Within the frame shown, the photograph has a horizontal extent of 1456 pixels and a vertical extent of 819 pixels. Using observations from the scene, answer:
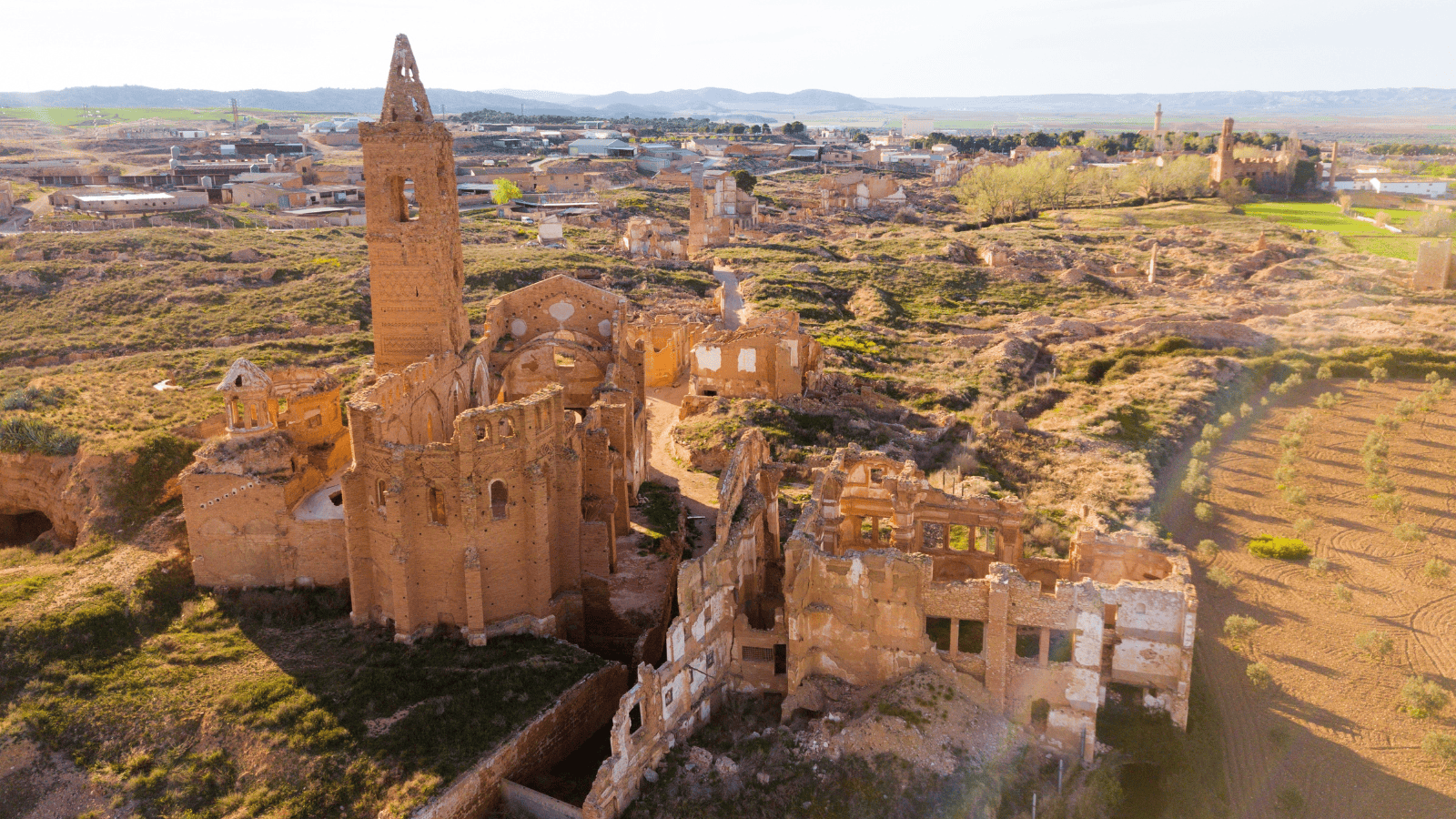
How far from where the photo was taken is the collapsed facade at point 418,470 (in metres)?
26.2

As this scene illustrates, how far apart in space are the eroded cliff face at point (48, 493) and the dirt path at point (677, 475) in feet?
66.6

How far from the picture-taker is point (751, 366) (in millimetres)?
49344

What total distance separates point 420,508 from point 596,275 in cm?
5694

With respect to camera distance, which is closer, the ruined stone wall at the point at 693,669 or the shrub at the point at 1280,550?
the ruined stone wall at the point at 693,669

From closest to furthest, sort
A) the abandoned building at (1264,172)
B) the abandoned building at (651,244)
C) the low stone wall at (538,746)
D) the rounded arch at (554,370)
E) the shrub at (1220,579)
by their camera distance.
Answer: the low stone wall at (538,746) < the shrub at (1220,579) < the rounded arch at (554,370) < the abandoned building at (651,244) < the abandoned building at (1264,172)

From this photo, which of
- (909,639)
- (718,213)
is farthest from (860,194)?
(909,639)

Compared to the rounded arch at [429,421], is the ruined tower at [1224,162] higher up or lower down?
higher up

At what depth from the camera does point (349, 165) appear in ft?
468

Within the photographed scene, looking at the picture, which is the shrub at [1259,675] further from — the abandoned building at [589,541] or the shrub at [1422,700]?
the abandoned building at [589,541]

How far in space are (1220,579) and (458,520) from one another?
23816 millimetres

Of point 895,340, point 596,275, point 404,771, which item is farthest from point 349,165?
point 404,771

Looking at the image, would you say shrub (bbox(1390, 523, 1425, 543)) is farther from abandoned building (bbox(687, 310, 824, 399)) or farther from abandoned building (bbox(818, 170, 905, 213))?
abandoned building (bbox(818, 170, 905, 213))

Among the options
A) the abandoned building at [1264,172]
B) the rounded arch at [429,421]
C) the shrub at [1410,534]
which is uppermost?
Result: the abandoned building at [1264,172]

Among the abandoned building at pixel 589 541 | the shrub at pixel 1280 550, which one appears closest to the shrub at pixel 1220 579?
the shrub at pixel 1280 550
